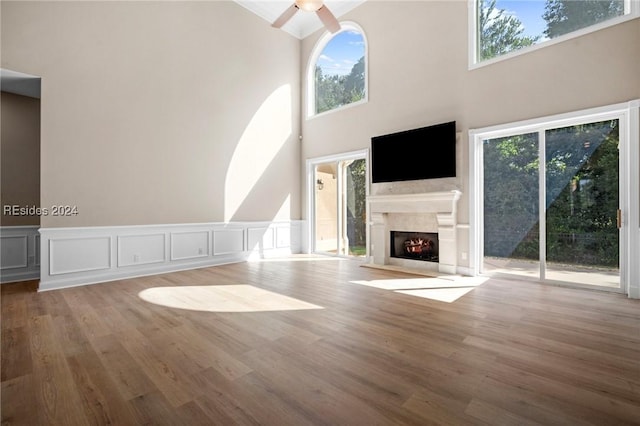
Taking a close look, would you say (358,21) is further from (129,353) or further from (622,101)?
(129,353)

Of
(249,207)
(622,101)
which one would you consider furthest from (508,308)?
(249,207)

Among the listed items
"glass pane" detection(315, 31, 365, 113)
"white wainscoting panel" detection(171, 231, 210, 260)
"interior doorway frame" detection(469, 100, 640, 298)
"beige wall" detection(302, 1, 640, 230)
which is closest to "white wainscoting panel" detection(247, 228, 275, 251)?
"white wainscoting panel" detection(171, 231, 210, 260)

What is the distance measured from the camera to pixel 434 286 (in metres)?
4.06

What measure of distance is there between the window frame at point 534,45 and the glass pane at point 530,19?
0.07 meters

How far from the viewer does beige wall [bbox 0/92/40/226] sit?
4.54m

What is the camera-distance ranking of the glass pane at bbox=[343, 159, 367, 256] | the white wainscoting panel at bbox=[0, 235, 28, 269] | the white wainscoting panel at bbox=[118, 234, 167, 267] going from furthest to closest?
1. the glass pane at bbox=[343, 159, 367, 256]
2. the white wainscoting panel at bbox=[118, 234, 167, 267]
3. the white wainscoting panel at bbox=[0, 235, 28, 269]

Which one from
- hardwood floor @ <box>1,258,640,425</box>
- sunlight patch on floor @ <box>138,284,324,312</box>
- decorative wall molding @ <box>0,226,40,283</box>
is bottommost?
hardwood floor @ <box>1,258,640,425</box>

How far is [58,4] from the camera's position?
13.5 ft

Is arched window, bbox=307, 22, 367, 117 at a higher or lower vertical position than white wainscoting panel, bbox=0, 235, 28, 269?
higher

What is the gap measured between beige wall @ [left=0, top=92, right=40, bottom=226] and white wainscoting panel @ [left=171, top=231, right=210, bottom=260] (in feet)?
6.65

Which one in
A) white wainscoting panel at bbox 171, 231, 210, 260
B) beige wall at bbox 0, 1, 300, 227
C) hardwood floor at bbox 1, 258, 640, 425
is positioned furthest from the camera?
white wainscoting panel at bbox 171, 231, 210, 260

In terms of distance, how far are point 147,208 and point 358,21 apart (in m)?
5.34

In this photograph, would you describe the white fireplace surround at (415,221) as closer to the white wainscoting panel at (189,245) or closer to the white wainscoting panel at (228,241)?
the white wainscoting panel at (228,241)

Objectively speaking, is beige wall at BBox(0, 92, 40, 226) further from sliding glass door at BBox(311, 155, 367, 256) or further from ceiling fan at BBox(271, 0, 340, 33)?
sliding glass door at BBox(311, 155, 367, 256)
